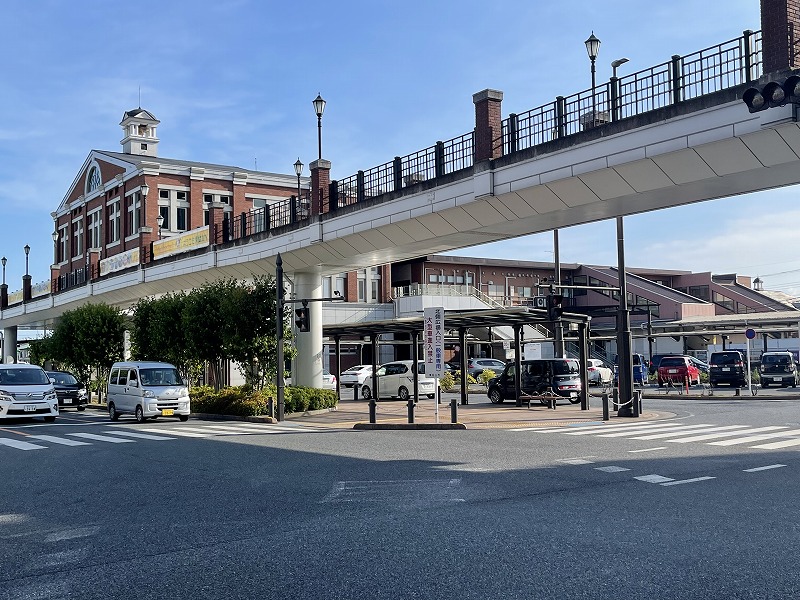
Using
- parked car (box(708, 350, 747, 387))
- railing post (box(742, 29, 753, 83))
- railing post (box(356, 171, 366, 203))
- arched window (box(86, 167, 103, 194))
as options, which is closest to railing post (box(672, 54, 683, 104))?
railing post (box(742, 29, 753, 83))

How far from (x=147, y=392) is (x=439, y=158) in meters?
12.1

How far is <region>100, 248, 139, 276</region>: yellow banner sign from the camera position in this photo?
41500mm

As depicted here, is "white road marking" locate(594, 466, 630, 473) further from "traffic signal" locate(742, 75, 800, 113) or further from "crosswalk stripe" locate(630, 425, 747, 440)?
"traffic signal" locate(742, 75, 800, 113)

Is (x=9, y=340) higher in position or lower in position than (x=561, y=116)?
lower

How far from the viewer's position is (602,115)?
62.5 feet

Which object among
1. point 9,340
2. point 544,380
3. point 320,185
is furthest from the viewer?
point 9,340

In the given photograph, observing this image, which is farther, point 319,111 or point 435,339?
point 319,111

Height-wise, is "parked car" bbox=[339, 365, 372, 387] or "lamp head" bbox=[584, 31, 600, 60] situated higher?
"lamp head" bbox=[584, 31, 600, 60]

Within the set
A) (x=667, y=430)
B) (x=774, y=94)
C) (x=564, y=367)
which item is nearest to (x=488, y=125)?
(x=667, y=430)

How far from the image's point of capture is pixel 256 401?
28.3 meters

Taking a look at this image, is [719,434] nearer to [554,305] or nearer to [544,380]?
[554,305]

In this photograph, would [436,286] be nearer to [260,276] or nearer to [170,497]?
[260,276]

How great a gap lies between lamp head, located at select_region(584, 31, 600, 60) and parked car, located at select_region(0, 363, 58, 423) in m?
19.8

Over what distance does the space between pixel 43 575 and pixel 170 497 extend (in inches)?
158
